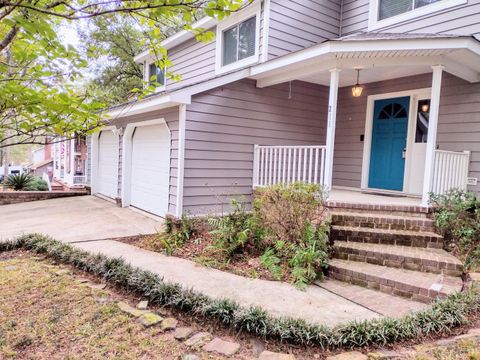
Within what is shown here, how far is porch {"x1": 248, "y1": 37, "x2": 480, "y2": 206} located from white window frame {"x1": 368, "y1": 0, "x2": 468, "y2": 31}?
117cm

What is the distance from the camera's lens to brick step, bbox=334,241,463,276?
4.16 metres

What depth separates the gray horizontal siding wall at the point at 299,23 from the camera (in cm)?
729

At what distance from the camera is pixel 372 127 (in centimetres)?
773

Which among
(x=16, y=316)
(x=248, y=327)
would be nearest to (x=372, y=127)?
(x=248, y=327)

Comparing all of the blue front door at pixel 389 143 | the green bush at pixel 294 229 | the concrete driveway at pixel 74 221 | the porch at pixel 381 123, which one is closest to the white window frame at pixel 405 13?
the porch at pixel 381 123

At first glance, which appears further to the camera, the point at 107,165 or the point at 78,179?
the point at 78,179

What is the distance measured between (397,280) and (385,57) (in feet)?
12.0

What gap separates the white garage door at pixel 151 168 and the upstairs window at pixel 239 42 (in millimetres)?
2678

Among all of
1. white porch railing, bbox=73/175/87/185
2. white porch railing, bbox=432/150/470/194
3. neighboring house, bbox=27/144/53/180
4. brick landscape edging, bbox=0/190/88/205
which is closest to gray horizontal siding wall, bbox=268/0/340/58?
white porch railing, bbox=432/150/470/194

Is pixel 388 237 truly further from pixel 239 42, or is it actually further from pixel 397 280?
pixel 239 42

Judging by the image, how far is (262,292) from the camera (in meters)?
3.65

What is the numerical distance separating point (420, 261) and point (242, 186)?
3882mm

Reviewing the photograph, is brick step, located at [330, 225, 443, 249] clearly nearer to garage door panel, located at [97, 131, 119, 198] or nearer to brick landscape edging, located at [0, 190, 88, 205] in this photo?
garage door panel, located at [97, 131, 119, 198]

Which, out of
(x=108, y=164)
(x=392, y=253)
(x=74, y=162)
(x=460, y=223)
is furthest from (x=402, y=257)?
(x=74, y=162)
